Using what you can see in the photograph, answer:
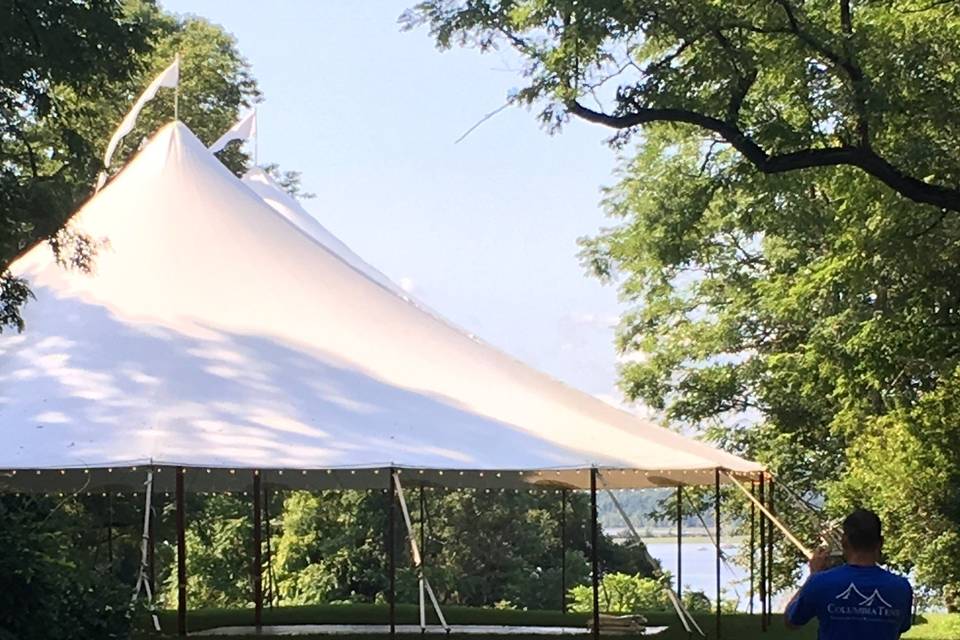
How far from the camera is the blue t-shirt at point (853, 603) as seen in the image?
3.41 metres

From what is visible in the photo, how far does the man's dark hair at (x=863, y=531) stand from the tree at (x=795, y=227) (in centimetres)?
673

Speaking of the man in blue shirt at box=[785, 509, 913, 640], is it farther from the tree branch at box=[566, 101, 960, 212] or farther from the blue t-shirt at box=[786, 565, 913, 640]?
the tree branch at box=[566, 101, 960, 212]

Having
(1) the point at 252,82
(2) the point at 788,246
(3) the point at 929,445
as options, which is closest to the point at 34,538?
(3) the point at 929,445

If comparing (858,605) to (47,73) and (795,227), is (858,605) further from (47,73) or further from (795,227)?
(795,227)

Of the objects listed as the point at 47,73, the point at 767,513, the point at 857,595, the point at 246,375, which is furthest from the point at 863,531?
the point at 246,375

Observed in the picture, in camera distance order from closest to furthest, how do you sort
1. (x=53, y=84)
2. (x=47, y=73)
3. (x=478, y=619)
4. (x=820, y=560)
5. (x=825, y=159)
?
(x=820, y=560) → (x=47, y=73) → (x=53, y=84) → (x=825, y=159) → (x=478, y=619)

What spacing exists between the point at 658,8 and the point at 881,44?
184cm

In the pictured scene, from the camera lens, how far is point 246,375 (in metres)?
9.90

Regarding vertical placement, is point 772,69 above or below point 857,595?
above

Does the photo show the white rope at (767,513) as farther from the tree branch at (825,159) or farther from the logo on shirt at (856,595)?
the logo on shirt at (856,595)

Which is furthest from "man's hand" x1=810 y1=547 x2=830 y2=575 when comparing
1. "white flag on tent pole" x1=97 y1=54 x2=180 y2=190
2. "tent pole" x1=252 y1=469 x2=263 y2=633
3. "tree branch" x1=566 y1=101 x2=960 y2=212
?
"white flag on tent pole" x1=97 y1=54 x2=180 y2=190

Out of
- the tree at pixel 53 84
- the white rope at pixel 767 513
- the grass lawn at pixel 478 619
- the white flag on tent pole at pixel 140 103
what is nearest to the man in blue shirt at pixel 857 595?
the tree at pixel 53 84

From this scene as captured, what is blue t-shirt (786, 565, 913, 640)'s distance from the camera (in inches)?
134

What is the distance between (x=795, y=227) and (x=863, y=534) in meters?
14.2
